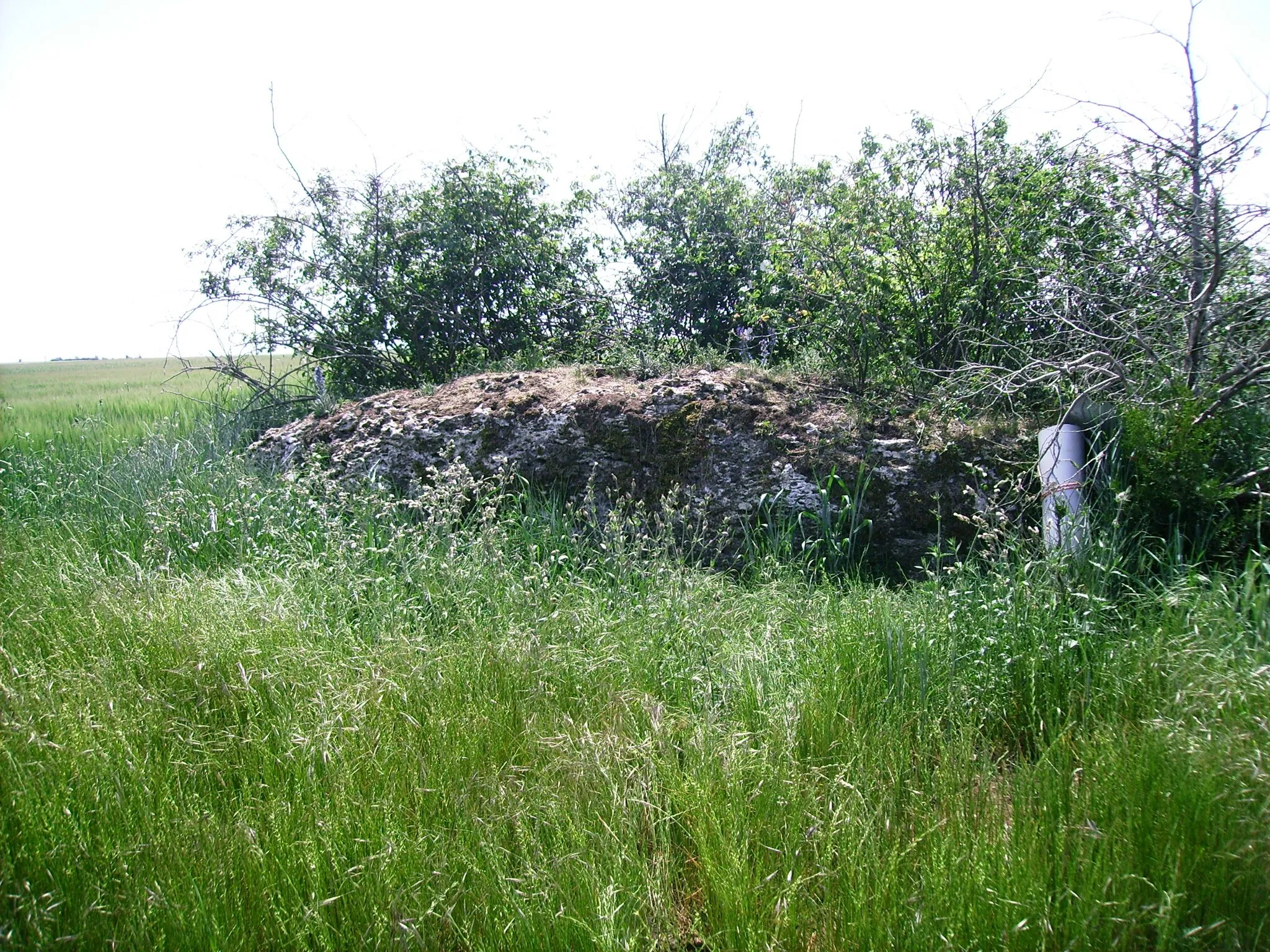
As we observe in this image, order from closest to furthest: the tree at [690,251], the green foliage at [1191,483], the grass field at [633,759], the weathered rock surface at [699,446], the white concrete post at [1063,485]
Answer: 1. the grass field at [633,759]
2. the white concrete post at [1063,485]
3. the green foliage at [1191,483]
4. the weathered rock surface at [699,446]
5. the tree at [690,251]

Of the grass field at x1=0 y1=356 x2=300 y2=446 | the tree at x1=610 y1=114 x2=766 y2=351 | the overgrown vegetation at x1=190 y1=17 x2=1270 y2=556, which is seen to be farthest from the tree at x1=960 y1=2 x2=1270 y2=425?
the grass field at x1=0 y1=356 x2=300 y2=446

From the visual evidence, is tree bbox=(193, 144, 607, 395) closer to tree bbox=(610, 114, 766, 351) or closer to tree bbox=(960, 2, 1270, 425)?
tree bbox=(610, 114, 766, 351)

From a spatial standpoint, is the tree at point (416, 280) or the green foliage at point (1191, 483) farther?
the tree at point (416, 280)

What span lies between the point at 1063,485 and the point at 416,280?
664 cm

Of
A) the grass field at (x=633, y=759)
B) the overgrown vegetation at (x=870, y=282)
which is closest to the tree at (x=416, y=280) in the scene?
the overgrown vegetation at (x=870, y=282)

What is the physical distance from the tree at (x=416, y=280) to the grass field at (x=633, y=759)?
4.29 m

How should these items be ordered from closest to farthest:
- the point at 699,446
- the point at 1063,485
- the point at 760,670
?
the point at 760,670 < the point at 1063,485 < the point at 699,446

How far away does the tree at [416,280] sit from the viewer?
8.51m

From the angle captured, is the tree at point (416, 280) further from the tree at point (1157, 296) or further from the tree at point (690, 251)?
the tree at point (1157, 296)

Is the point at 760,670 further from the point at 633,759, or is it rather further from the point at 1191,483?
the point at 1191,483

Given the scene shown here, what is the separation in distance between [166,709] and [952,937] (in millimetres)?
3158

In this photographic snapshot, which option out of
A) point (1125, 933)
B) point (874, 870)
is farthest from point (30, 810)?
point (1125, 933)

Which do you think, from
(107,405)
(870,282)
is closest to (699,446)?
(870,282)

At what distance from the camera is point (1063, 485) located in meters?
4.50
